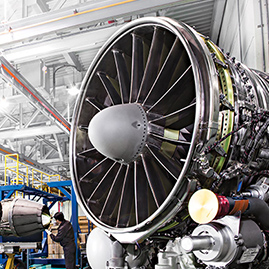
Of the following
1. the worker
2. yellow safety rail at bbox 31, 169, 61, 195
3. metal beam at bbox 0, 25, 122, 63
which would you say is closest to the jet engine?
metal beam at bbox 0, 25, 122, 63

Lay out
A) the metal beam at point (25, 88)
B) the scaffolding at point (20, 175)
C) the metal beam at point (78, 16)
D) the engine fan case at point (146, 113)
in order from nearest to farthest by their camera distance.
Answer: the engine fan case at point (146, 113) < the metal beam at point (78, 16) < the metal beam at point (25, 88) < the scaffolding at point (20, 175)

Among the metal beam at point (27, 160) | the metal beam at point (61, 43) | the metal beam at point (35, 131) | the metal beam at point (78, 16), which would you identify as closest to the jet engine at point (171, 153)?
the metal beam at point (78, 16)

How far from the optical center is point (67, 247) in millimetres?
7926

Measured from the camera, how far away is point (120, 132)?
211 cm

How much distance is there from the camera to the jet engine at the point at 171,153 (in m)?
1.85

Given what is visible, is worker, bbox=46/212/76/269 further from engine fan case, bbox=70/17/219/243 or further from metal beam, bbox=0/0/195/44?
engine fan case, bbox=70/17/219/243

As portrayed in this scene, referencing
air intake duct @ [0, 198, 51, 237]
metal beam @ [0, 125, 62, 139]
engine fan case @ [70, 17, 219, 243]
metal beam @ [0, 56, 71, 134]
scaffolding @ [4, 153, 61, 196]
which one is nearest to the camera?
engine fan case @ [70, 17, 219, 243]

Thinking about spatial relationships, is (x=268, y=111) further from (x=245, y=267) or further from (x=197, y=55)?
(x=245, y=267)

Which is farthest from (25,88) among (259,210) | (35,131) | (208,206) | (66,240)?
(208,206)

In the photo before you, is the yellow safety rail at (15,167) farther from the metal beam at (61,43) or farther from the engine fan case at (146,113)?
the engine fan case at (146,113)

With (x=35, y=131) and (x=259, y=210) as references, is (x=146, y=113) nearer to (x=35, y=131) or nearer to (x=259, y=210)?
(x=259, y=210)

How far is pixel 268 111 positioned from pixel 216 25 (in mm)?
5741

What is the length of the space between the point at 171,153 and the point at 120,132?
47cm

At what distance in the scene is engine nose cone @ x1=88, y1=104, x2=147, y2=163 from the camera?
2.12 m
